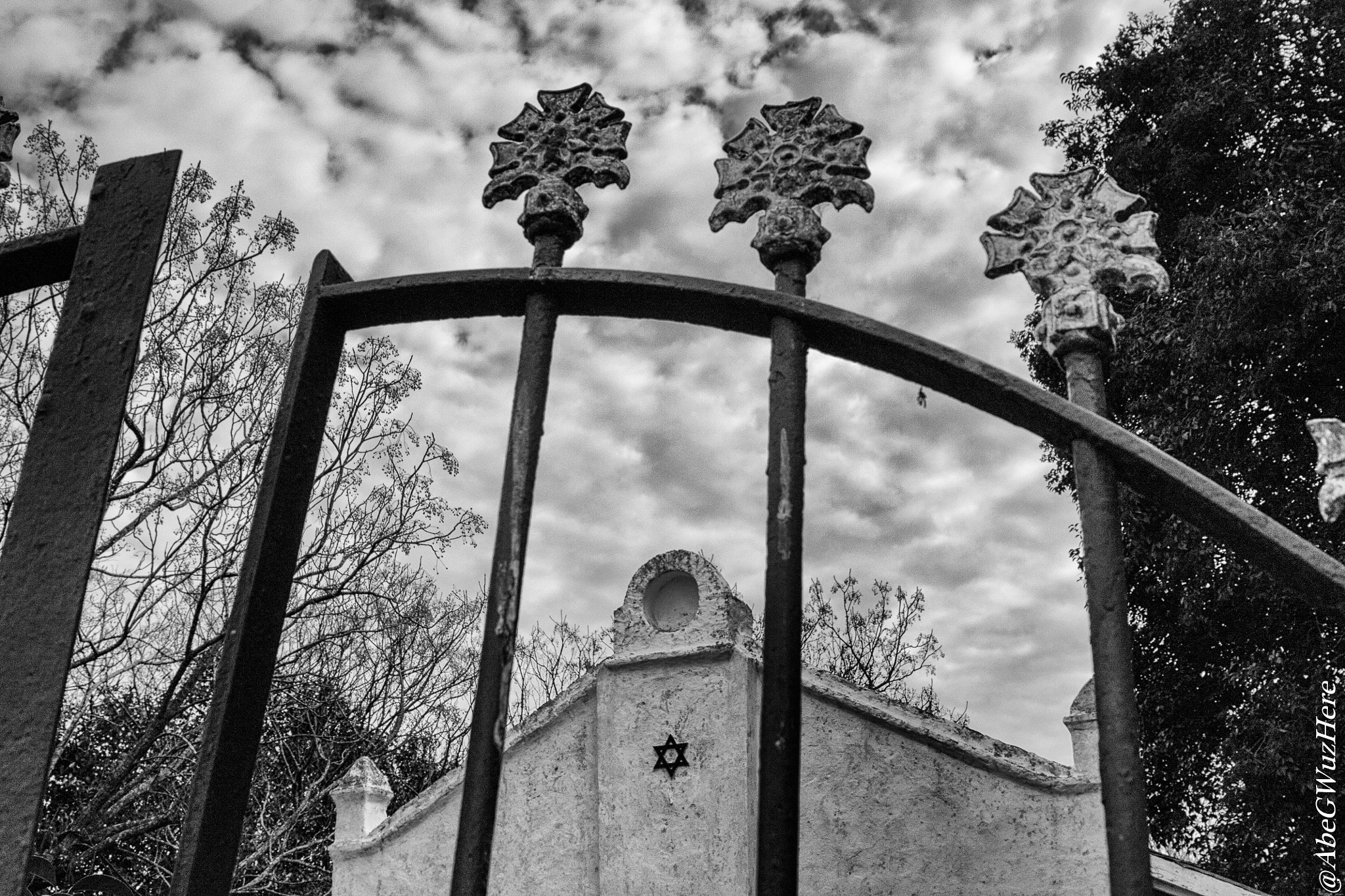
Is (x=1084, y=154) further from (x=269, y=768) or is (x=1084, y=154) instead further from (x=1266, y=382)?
(x=269, y=768)

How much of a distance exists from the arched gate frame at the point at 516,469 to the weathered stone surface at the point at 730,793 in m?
4.16

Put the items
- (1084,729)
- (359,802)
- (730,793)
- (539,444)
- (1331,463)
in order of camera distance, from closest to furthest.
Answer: (1331,463) → (539,444) → (730,793) → (1084,729) → (359,802)

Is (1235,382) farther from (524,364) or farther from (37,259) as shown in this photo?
(37,259)

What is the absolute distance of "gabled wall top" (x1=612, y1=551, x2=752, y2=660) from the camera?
5777 millimetres

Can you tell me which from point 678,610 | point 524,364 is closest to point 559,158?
point 524,364

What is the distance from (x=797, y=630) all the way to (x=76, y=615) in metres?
0.96

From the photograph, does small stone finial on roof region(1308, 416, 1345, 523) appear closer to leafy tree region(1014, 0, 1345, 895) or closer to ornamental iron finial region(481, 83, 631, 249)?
ornamental iron finial region(481, 83, 631, 249)

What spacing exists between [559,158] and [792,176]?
1.28ft

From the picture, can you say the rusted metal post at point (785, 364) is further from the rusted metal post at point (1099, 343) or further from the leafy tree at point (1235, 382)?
the leafy tree at point (1235, 382)

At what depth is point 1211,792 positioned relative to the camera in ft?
31.2

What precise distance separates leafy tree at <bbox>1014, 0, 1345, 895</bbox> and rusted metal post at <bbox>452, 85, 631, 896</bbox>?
314 inches

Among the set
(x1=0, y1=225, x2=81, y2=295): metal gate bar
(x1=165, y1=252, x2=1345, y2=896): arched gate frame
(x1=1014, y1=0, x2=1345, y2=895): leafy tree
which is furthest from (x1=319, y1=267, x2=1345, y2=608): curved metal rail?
(x1=1014, y1=0, x2=1345, y2=895): leafy tree

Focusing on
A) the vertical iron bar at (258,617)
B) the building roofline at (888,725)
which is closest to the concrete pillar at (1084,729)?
the building roofline at (888,725)

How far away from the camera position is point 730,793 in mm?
5359
